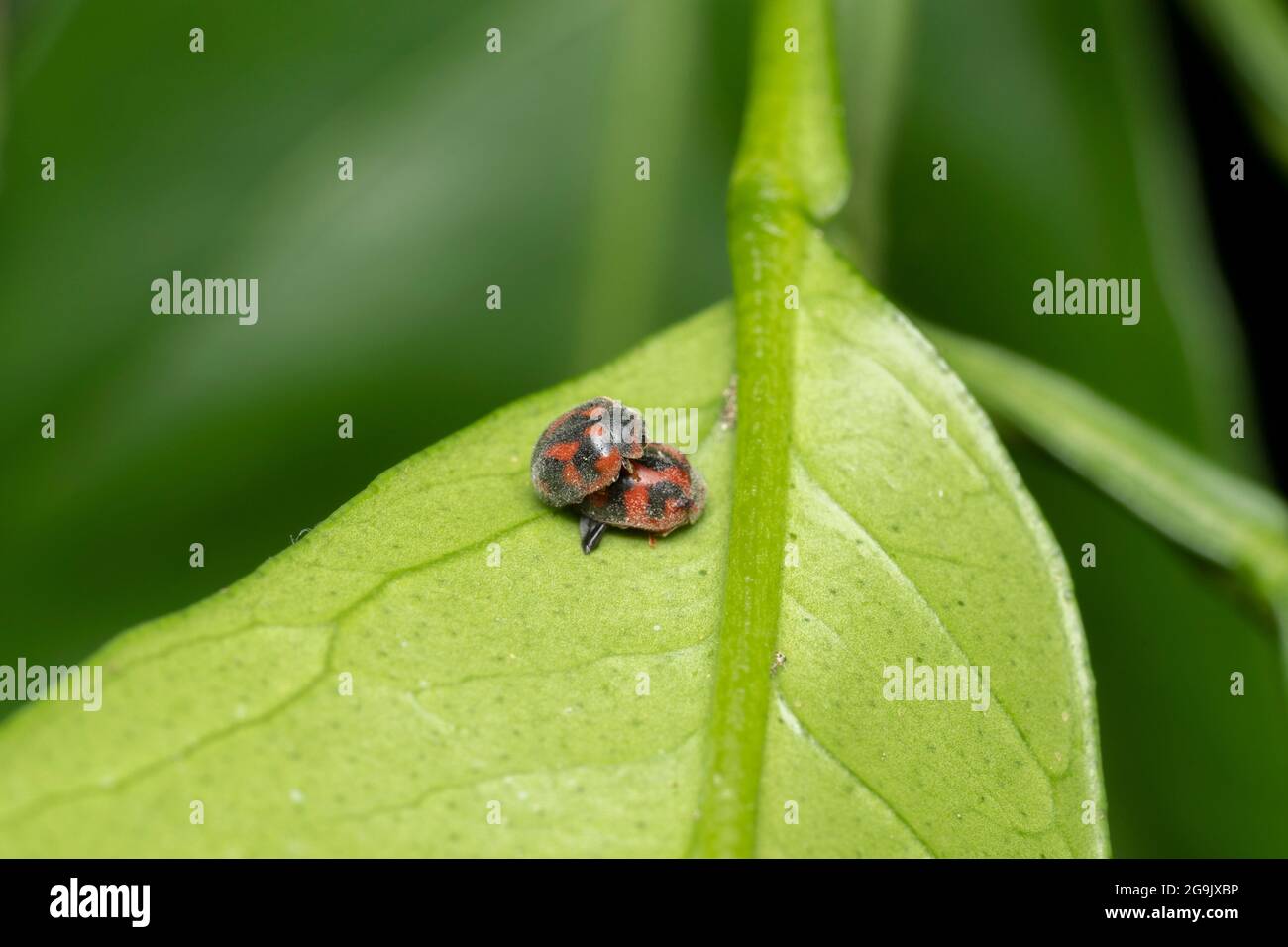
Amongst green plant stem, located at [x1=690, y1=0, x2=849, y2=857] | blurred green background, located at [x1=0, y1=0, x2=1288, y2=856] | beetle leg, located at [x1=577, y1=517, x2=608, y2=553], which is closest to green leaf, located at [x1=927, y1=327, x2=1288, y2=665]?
green plant stem, located at [x1=690, y1=0, x2=849, y2=857]

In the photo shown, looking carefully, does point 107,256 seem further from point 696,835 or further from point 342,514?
point 696,835

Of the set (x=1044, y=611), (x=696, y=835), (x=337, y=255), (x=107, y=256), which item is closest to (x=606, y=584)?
(x=696, y=835)

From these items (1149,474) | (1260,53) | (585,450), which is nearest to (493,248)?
(585,450)

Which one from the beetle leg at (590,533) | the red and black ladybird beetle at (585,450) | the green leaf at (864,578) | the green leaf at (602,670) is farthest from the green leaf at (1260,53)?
the beetle leg at (590,533)

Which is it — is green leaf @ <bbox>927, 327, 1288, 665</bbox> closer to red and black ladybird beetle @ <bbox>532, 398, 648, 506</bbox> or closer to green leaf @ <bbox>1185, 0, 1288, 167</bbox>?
red and black ladybird beetle @ <bbox>532, 398, 648, 506</bbox>

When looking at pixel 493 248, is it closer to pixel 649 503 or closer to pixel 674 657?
pixel 649 503

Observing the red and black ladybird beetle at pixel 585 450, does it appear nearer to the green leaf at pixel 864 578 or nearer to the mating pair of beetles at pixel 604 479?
the mating pair of beetles at pixel 604 479
